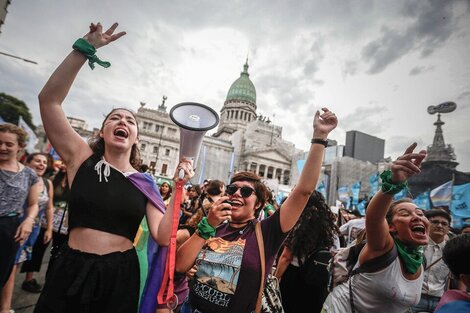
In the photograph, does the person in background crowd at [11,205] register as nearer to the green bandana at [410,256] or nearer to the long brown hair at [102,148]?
the long brown hair at [102,148]

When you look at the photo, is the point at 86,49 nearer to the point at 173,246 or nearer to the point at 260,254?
the point at 173,246

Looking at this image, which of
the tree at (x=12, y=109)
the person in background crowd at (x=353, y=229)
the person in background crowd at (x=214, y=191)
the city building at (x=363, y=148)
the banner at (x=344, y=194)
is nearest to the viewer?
the person in background crowd at (x=214, y=191)

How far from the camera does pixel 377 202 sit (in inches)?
74.5

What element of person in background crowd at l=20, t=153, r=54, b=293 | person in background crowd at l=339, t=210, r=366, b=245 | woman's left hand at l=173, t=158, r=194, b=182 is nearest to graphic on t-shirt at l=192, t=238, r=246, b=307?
woman's left hand at l=173, t=158, r=194, b=182

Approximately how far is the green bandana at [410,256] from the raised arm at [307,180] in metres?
1.02

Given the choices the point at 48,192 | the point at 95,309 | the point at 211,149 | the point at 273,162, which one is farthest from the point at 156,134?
the point at 95,309

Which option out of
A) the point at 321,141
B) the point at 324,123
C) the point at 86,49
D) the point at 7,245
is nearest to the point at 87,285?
the point at 86,49

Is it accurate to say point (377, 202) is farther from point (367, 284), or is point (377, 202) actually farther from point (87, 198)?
point (87, 198)

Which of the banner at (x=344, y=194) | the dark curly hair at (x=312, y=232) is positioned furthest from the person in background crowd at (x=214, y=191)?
the banner at (x=344, y=194)

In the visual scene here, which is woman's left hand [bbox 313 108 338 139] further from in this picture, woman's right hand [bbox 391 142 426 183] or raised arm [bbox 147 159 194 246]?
raised arm [bbox 147 159 194 246]

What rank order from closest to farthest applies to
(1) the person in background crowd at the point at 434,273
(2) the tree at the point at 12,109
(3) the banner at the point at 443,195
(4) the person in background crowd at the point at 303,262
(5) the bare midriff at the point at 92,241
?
(5) the bare midriff at the point at 92,241
(4) the person in background crowd at the point at 303,262
(1) the person in background crowd at the point at 434,273
(3) the banner at the point at 443,195
(2) the tree at the point at 12,109

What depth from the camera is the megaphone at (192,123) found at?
1735mm

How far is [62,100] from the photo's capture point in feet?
5.56

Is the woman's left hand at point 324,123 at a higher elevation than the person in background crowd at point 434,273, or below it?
higher
